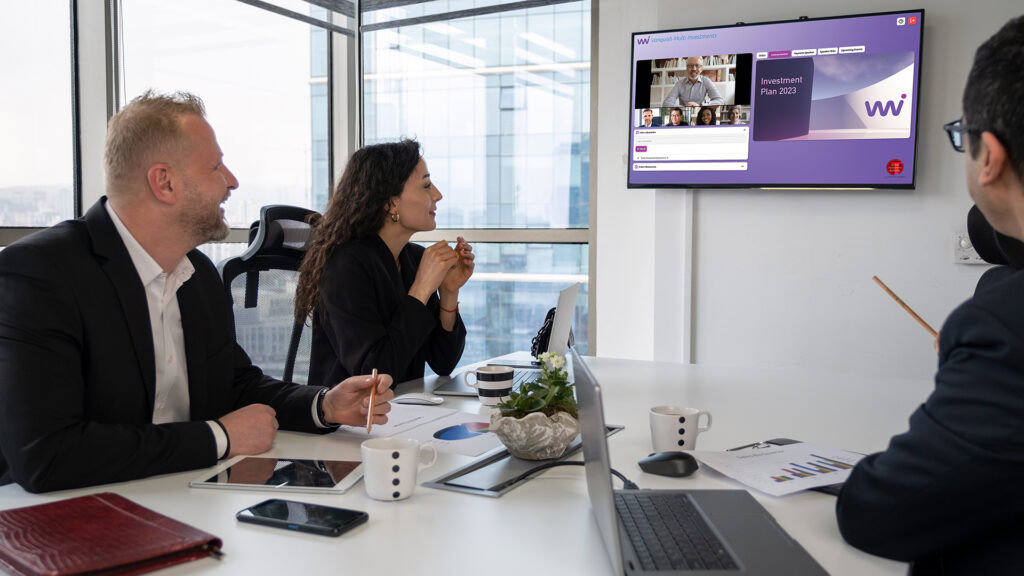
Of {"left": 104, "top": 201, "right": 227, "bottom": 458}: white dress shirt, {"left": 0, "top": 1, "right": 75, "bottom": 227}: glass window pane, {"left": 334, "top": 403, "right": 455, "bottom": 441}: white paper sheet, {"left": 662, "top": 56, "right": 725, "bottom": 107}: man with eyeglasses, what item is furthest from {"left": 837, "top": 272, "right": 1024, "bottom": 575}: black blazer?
{"left": 0, "top": 1, "right": 75, "bottom": 227}: glass window pane

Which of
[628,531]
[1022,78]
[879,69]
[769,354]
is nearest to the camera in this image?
[1022,78]

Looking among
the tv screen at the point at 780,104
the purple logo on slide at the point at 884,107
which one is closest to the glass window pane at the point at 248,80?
the tv screen at the point at 780,104

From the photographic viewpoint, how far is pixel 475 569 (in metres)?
0.89

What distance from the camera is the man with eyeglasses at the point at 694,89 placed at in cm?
325

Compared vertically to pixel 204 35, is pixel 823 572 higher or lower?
lower

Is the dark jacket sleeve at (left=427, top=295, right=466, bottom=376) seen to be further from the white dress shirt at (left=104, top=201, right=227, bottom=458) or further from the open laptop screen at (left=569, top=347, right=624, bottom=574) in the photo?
the open laptop screen at (left=569, top=347, right=624, bottom=574)

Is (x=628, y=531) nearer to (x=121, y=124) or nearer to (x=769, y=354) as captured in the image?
(x=121, y=124)

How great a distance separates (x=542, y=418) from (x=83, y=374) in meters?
0.78

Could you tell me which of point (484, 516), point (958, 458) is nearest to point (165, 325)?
point (484, 516)

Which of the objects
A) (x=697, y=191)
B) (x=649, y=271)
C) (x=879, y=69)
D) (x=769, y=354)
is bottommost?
(x=769, y=354)

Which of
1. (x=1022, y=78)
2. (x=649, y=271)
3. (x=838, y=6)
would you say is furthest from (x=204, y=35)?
(x=1022, y=78)

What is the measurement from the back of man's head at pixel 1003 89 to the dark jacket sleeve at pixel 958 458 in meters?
0.19

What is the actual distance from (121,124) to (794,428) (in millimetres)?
1473

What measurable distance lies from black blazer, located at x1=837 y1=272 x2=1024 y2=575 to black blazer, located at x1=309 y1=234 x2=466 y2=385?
4.44 feet
